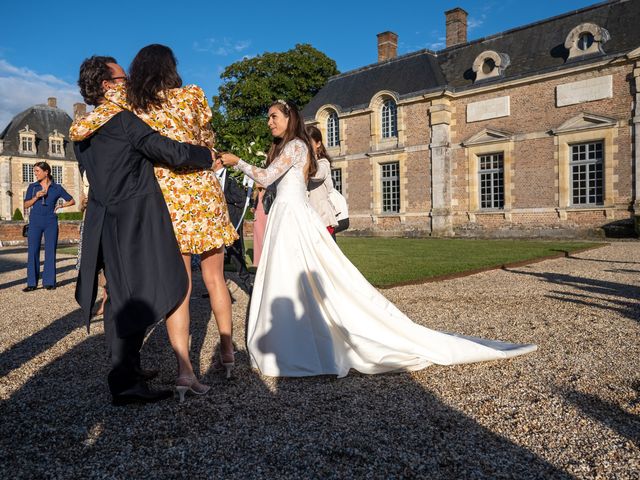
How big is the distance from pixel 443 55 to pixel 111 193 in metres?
23.7

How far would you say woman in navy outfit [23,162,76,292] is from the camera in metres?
7.82

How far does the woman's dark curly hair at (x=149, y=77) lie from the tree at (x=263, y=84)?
2846cm

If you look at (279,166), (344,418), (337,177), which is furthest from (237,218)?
(337,177)

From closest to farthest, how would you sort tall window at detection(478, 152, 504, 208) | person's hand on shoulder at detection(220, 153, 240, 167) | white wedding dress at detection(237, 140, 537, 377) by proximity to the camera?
person's hand on shoulder at detection(220, 153, 240, 167)
white wedding dress at detection(237, 140, 537, 377)
tall window at detection(478, 152, 504, 208)

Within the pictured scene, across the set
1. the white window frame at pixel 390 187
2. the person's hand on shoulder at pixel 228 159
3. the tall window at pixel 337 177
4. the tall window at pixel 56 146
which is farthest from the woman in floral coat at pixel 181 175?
the tall window at pixel 56 146

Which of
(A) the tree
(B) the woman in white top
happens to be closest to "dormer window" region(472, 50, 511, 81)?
(A) the tree

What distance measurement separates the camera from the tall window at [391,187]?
2372 cm

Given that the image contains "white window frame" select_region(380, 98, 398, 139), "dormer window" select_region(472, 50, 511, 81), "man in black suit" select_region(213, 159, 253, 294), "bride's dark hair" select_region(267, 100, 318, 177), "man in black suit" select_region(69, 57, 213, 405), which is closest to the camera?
"man in black suit" select_region(69, 57, 213, 405)

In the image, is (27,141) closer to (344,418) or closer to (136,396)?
(136,396)

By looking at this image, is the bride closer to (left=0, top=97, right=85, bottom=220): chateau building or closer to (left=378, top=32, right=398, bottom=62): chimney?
(left=378, top=32, right=398, bottom=62): chimney

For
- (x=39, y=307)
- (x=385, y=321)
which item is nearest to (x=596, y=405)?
(x=385, y=321)

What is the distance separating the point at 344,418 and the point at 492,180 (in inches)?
779

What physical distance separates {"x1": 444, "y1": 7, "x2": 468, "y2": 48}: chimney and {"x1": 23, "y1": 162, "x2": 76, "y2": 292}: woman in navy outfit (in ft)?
71.3

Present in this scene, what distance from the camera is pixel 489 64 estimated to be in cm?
2077
